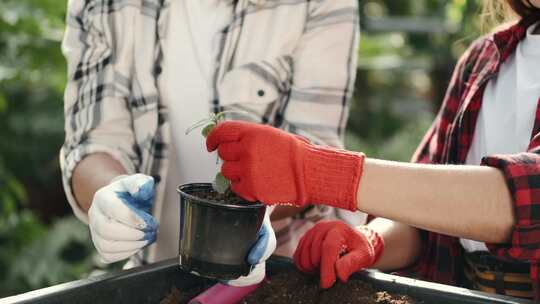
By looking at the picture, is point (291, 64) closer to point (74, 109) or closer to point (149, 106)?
point (149, 106)

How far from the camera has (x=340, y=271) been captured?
1219 mm

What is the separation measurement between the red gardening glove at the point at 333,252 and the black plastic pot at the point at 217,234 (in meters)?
0.15

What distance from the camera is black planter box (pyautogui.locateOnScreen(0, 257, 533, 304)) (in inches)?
42.7

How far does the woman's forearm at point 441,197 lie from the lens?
1.06 m

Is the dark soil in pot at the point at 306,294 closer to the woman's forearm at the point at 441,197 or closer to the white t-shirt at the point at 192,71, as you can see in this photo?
the woman's forearm at the point at 441,197

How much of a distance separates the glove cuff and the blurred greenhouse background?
42.2 inches

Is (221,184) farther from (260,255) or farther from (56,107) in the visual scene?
(56,107)

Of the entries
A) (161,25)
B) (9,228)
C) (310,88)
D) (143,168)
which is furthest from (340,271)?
(9,228)

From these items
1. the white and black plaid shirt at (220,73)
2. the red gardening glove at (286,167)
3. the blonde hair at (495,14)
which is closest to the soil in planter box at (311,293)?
the red gardening glove at (286,167)

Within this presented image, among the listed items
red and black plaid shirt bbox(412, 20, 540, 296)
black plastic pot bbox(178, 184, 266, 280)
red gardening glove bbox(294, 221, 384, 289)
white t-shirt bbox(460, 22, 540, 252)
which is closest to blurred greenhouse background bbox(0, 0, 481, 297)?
red and black plaid shirt bbox(412, 20, 540, 296)

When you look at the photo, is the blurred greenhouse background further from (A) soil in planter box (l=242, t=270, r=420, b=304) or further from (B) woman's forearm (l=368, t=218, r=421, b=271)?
(A) soil in planter box (l=242, t=270, r=420, b=304)

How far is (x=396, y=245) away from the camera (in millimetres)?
1474

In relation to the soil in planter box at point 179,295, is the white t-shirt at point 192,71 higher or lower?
higher

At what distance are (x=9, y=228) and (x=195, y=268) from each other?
2.60m
